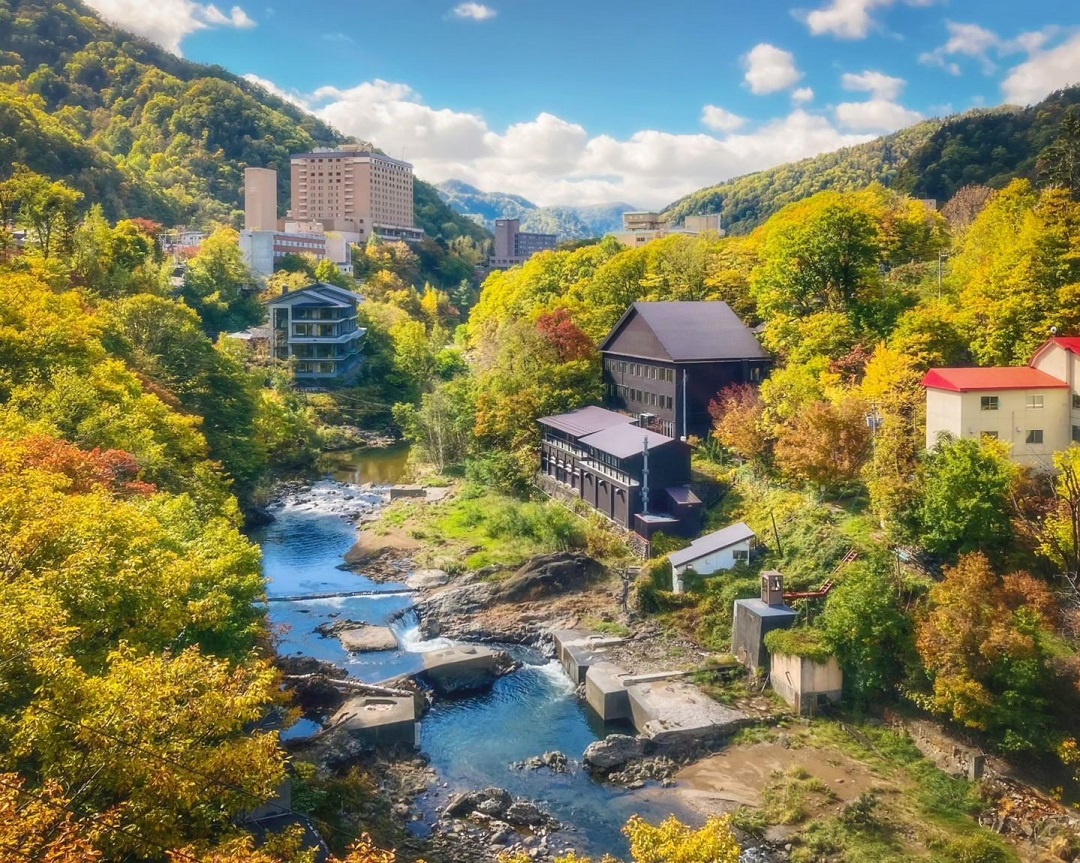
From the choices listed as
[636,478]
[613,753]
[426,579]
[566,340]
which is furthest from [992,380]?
[566,340]

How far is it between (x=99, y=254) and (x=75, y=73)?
84548mm

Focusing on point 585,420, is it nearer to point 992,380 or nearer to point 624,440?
point 624,440

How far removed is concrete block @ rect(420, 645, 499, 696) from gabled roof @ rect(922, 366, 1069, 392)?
45.8ft

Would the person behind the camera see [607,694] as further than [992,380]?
No

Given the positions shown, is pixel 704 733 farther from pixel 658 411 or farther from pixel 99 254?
pixel 99 254

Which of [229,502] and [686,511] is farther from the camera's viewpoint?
[686,511]

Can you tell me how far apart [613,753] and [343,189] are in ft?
323

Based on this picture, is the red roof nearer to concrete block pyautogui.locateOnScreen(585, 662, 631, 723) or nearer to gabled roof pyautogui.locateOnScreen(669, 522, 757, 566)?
gabled roof pyautogui.locateOnScreen(669, 522, 757, 566)

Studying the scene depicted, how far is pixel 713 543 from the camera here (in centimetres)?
2459

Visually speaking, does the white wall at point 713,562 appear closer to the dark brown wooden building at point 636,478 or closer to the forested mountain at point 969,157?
the dark brown wooden building at point 636,478

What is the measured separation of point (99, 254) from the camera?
3981cm

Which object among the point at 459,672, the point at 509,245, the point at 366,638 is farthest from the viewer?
the point at 509,245

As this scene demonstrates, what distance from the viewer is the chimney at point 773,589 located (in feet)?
70.1

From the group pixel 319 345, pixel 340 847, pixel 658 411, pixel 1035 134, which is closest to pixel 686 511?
pixel 658 411
